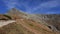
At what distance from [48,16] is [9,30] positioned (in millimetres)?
22135

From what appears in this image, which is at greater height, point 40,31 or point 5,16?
point 5,16

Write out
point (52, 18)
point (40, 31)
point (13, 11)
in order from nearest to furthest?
point (40, 31) → point (13, 11) → point (52, 18)

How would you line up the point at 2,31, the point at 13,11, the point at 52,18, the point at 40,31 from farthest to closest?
the point at 52,18, the point at 13,11, the point at 40,31, the point at 2,31

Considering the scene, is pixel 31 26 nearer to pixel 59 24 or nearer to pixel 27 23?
pixel 27 23

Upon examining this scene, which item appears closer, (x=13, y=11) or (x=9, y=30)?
(x=9, y=30)

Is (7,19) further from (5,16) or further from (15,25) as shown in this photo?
(15,25)

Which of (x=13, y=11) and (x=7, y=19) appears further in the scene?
(x=13, y=11)

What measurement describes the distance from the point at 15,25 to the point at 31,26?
3843 millimetres

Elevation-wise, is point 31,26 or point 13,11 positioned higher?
point 13,11

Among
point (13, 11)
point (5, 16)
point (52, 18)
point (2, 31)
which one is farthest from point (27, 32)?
point (52, 18)

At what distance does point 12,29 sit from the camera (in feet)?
73.4

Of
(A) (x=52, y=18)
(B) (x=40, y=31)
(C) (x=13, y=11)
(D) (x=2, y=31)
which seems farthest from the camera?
(A) (x=52, y=18)

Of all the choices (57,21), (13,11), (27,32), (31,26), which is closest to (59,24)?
(57,21)

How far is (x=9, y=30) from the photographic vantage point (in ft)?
73.0
